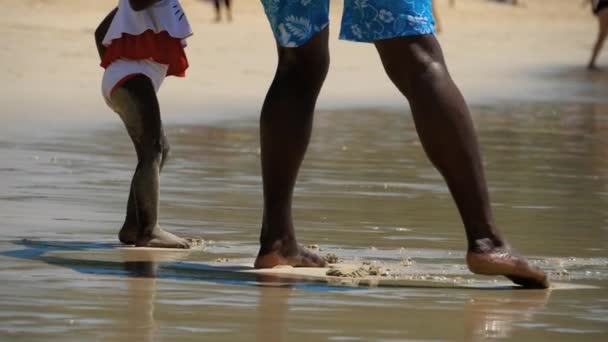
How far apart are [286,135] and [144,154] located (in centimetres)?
76

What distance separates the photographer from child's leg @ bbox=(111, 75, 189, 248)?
5742 mm

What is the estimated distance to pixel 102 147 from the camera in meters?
9.40

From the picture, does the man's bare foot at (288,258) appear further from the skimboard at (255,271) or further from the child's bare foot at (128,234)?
the child's bare foot at (128,234)

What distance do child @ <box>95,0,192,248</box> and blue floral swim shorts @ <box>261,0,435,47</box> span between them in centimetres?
84

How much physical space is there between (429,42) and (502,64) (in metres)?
16.1

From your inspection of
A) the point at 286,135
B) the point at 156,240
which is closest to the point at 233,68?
the point at 156,240

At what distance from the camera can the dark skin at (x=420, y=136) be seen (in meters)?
5.00

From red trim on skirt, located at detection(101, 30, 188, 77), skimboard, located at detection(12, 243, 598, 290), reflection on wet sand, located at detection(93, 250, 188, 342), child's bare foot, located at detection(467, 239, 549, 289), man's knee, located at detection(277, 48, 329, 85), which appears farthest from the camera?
red trim on skirt, located at detection(101, 30, 188, 77)

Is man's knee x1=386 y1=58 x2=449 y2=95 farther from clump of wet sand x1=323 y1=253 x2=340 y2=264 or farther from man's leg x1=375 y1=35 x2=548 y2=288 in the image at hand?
clump of wet sand x1=323 y1=253 x2=340 y2=264

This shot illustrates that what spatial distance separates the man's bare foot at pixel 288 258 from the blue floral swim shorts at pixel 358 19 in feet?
2.07

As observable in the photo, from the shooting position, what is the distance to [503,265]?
4926 mm

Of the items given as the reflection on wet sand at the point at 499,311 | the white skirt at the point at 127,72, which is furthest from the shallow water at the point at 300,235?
the white skirt at the point at 127,72

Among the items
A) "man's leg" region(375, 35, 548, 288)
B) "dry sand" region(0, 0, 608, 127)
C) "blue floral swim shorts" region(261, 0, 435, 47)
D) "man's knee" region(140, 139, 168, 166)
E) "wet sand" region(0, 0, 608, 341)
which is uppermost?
"blue floral swim shorts" region(261, 0, 435, 47)

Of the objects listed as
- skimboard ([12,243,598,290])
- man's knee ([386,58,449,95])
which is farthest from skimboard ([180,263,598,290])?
man's knee ([386,58,449,95])
